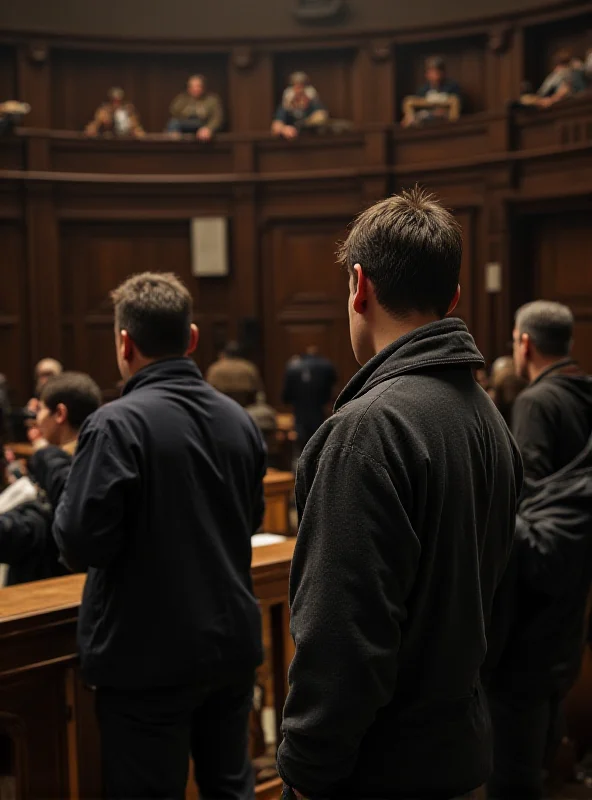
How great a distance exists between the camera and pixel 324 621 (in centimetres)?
162

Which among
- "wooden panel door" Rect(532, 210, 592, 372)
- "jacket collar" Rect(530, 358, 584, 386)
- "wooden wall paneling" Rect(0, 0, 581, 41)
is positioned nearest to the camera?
"jacket collar" Rect(530, 358, 584, 386)

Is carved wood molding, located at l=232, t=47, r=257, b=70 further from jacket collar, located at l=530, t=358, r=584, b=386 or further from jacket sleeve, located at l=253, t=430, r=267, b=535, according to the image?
jacket sleeve, located at l=253, t=430, r=267, b=535

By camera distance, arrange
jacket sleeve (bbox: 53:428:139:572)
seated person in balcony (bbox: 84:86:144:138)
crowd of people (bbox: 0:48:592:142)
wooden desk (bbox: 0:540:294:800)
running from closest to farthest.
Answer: jacket sleeve (bbox: 53:428:139:572) < wooden desk (bbox: 0:540:294:800) < crowd of people (bbox: 0:48:592:142) < seated person in balcony (bbox: 84:86:144:138)

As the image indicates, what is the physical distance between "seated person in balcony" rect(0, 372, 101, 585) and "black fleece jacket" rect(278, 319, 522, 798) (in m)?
1.45

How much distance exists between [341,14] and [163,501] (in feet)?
40.4

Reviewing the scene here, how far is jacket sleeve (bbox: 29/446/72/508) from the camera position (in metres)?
2.99

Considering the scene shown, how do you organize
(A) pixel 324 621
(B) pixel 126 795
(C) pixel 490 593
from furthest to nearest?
(B) pixel 126 795 < (C) pixel 490 593 < (A) pixel 324 621

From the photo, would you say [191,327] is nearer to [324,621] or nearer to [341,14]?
[324,621]

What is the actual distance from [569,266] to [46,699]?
10.1 meters

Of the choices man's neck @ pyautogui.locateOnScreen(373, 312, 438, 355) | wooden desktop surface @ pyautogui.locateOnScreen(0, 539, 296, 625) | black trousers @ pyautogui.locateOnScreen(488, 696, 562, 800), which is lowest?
black trousers @ pyautogui.locateOnScreen(488, 696, 562, 800)

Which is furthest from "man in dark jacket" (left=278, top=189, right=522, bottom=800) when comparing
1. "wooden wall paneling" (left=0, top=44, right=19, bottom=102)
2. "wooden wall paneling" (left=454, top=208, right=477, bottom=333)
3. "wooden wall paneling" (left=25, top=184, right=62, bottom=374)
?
"wooden wall paneling" (left=0, top=44, right=19, bottom=102)

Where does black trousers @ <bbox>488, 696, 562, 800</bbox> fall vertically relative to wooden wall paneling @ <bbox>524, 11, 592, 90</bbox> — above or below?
below

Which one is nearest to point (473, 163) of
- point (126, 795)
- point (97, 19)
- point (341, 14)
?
point (341, 14)

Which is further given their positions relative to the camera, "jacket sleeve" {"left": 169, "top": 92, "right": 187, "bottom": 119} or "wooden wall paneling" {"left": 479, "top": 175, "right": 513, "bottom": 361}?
"jacket sleeve" {"left": 169, "top": 92, "right": 187, "bottom": 119}
